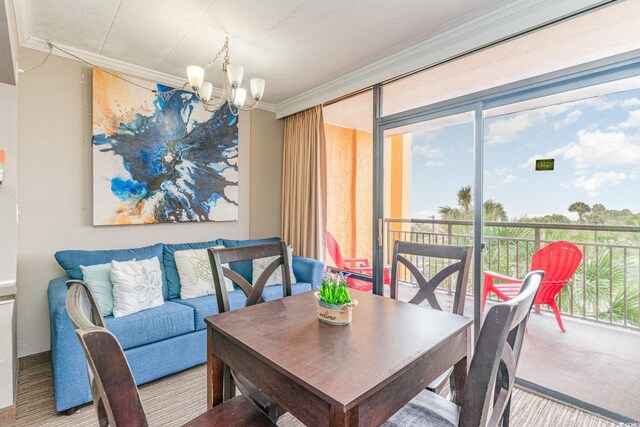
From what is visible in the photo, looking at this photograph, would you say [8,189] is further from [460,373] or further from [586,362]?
[586,362]

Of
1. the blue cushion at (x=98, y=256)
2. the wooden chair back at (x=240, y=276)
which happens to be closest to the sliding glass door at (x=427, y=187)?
the wooden chair back at (x=240, y=276)

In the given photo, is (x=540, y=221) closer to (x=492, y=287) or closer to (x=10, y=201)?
(x=492, y=287)

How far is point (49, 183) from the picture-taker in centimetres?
260

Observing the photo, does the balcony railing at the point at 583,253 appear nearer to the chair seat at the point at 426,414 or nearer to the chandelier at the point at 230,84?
the chair seat at the point at 426,414

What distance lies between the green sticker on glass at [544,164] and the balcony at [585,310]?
1.39 feet

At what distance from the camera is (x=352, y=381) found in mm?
912

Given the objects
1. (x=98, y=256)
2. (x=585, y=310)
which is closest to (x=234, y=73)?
(x=98, y=256)

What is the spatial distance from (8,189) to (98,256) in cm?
80

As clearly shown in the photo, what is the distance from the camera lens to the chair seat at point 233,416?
1167 millimetres

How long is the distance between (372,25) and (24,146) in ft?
9.33

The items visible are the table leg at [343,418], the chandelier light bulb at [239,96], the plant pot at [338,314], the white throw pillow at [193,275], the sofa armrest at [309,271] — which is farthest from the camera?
the sofa armrest at [309,271]

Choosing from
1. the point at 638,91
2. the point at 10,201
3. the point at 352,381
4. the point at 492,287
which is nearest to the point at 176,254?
the point at 10,201

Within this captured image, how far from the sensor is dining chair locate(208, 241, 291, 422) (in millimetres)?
1364

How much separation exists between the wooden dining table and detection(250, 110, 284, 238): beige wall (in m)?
2.45
